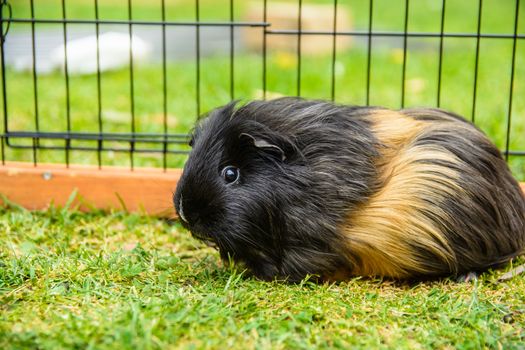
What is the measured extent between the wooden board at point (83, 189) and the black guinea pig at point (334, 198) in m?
0.81

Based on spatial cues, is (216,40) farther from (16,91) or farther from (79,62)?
(16,91)

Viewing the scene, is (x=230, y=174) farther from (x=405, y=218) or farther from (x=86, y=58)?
(x=86, y=58)

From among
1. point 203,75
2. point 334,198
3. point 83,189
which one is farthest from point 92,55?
point 334,198

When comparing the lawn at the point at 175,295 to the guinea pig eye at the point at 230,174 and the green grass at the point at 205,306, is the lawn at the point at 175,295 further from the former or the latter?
the guinea pig eye at the point at 230,174

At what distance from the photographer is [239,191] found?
2604 mm

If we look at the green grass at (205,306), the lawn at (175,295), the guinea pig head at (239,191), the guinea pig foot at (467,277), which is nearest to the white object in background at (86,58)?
the lawn at (175,295)

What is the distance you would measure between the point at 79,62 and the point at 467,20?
5523 millimetres

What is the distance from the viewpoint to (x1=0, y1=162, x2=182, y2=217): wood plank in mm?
3467

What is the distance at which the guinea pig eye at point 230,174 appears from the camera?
264 centimetres

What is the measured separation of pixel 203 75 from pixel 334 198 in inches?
134

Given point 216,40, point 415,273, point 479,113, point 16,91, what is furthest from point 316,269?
point 216,40

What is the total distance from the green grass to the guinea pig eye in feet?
1.19

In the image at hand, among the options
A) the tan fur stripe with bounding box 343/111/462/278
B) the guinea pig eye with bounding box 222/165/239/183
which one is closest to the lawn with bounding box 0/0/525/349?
the tan fur stripe with bounding box 343/111/462/278

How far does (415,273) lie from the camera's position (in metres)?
2.71
